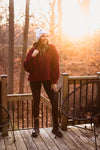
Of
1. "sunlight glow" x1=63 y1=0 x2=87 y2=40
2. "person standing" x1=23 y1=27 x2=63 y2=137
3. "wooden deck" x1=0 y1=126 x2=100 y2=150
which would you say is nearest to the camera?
"wooden deck" x1=0 y1=126 x2=100 y2=150

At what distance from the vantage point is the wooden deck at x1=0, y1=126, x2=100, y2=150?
349 centimetres

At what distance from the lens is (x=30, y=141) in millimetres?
3701

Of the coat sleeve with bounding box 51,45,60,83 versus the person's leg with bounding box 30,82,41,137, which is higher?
the coat sleeve with bounding box 51,45,60,83

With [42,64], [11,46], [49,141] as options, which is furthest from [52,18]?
[49,141]

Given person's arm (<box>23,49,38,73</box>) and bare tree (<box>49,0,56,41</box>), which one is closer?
person's arm (<box>23,49,38,73</box>)

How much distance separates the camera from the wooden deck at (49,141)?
3486mm

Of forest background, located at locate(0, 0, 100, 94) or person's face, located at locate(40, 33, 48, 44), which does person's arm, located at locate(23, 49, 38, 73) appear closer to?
person's face, located at locate(40, 33, 48, 44)

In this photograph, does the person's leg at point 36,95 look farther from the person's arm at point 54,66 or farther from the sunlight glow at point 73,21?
the sunlight glow at point 73,21

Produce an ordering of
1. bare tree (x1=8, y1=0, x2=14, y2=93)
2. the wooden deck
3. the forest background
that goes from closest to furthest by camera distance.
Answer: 1. the wooden deck
2. bare tree (x1=8, y1=0, x2=14, y2=93)
3. the forest background

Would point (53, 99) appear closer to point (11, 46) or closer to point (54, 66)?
point (54, 66)

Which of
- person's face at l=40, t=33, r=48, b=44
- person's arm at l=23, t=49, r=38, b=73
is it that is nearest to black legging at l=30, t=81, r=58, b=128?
person's arm at l=23, t=49, r=38, b=73

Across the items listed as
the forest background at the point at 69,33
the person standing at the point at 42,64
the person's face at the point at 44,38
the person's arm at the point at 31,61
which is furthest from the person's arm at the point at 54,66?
the forest background at the point at 69,33

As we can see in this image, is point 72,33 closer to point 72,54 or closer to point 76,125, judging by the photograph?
point 72,54

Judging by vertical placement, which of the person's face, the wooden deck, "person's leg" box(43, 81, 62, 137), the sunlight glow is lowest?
the wooden deck
